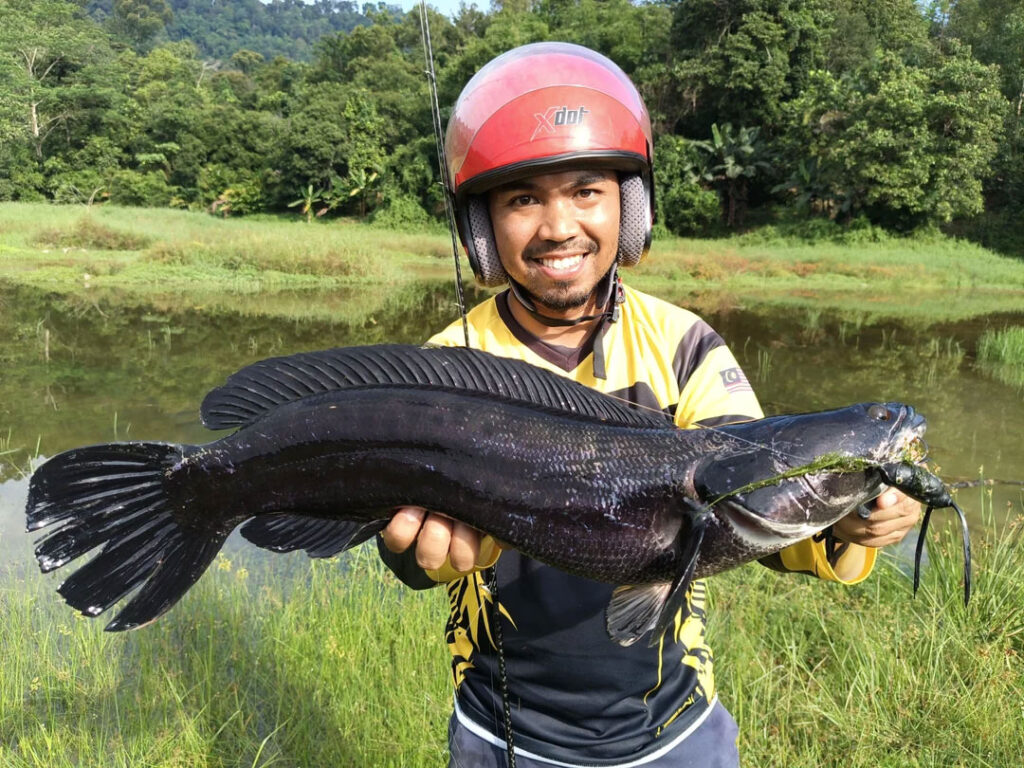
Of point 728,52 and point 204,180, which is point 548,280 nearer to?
point 728,52

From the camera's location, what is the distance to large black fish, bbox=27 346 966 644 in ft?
5.70

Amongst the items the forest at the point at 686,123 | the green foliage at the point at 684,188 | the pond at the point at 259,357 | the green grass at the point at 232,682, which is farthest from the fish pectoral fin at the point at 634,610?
the green foliage at the point at 684,188

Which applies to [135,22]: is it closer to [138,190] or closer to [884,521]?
[138,190]

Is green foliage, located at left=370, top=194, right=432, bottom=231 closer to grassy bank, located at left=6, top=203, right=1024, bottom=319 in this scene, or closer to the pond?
grassy bank, located at left=6, top=203, right=1024, bottom=319

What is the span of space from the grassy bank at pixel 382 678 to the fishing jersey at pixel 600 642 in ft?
4.16

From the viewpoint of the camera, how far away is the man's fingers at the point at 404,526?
73.2 inches

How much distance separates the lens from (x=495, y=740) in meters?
2.12

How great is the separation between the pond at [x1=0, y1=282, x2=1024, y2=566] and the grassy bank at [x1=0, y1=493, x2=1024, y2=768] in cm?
161

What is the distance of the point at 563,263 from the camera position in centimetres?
230

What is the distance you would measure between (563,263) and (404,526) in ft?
3.30

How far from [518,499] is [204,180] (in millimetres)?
52074

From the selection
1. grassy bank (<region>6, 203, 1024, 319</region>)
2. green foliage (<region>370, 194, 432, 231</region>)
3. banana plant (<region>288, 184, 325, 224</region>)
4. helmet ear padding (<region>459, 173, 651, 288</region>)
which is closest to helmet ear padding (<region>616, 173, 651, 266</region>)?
helmet ear padding (<region>459, 173, 651, 288</region>)

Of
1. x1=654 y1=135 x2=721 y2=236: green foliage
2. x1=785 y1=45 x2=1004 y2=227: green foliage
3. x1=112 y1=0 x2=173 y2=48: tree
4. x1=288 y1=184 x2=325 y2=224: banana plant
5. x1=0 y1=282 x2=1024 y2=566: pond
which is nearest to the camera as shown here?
x1=0 y1=282 x2=1024 y2=566: pond

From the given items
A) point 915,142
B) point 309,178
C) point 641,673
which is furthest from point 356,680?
point 309,178
